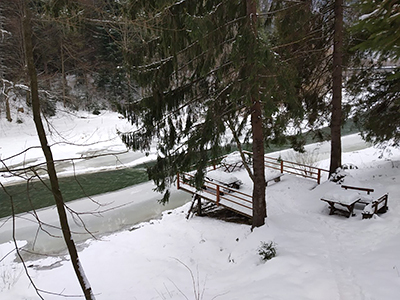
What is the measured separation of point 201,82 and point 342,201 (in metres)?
5.13

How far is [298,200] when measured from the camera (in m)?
9.48

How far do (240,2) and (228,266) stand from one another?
638cm

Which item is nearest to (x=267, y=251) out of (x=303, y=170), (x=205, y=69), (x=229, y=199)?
(x=229, y=199)

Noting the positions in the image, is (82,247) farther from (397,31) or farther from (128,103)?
(397,31)

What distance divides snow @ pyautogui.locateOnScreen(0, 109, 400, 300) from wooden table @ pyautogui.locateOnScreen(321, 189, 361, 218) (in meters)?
0.27

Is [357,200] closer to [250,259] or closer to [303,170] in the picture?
[250,259]

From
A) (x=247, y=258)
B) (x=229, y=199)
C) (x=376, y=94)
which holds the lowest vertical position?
(x=247, y=258)

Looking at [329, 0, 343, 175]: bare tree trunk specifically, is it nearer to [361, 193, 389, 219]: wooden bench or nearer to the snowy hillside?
the snowy hillside

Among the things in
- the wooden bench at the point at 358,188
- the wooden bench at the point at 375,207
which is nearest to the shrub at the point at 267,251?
the wooden bench at the point at 375,207

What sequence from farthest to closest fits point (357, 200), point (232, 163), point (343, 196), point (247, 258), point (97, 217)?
point (232, 163) → point (97, 217) → point (343, 196) → point (357, 200) → point (247, 258)

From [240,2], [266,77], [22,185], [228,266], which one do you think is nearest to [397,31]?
[266,77]

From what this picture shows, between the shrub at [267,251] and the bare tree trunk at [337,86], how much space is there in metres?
5.28

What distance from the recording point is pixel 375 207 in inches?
282

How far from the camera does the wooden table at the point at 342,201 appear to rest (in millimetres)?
7500
